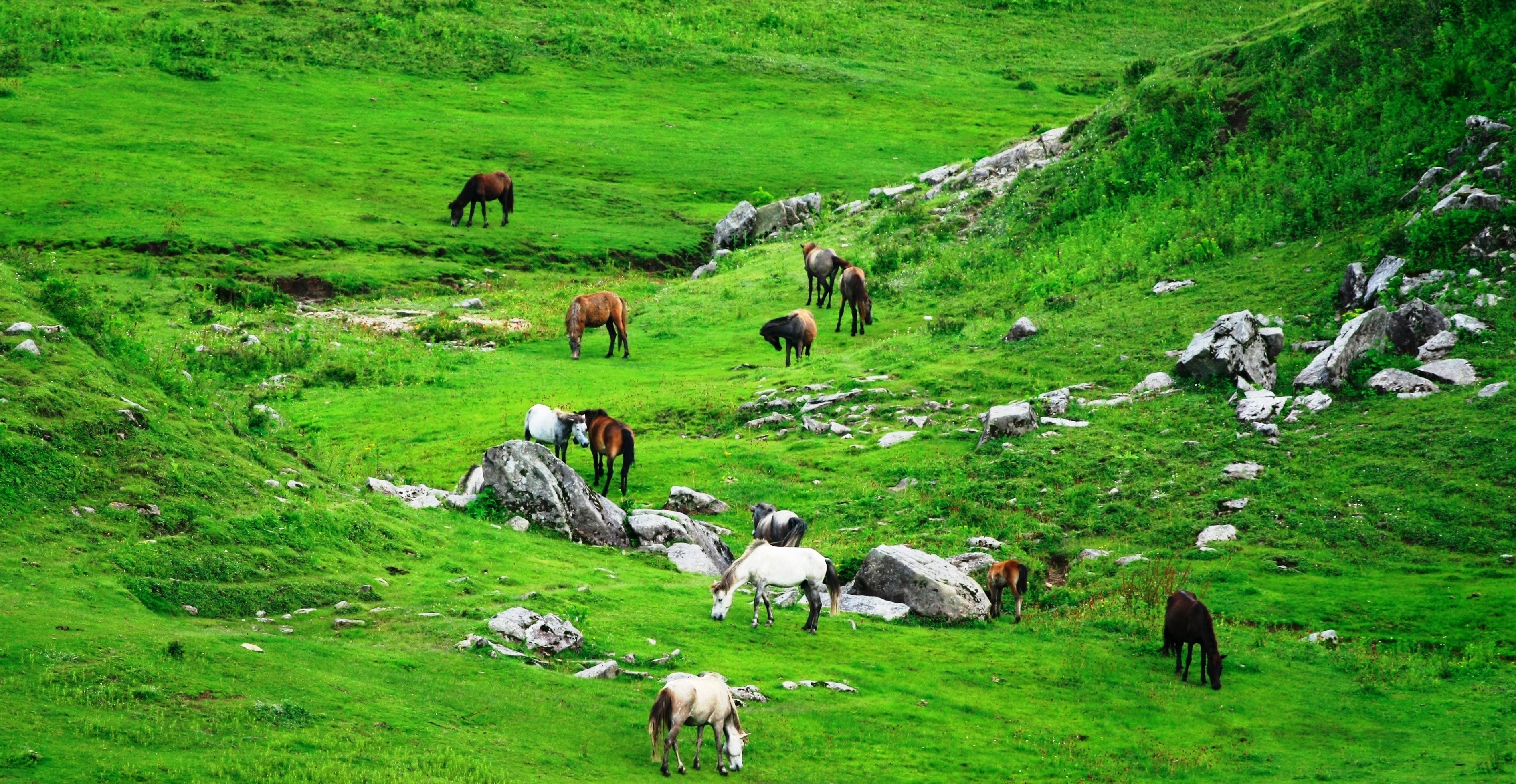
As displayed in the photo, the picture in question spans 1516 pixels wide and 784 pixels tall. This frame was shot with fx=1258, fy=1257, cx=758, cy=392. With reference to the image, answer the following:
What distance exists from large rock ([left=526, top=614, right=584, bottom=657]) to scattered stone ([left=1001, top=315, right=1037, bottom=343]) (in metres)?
19.3

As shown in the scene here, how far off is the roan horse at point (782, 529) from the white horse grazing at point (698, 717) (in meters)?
7.56

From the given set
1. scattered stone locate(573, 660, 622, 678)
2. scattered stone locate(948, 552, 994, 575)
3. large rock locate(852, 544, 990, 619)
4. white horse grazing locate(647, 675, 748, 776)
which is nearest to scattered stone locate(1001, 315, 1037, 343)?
scattered stone locate(948, 552, 994, 575)

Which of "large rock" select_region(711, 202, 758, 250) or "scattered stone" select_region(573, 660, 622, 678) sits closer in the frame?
"scattered stone" select_region(573, 660, 622, 678)

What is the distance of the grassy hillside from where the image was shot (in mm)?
12938

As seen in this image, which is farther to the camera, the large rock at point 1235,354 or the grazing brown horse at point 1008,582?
the large rock at point 1235,354

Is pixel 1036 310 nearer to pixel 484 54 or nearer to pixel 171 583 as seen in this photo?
Result: pixel 171 583

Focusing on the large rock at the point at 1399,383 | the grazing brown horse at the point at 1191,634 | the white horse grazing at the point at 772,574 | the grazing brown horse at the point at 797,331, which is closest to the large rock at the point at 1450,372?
the large rock at the point at 1399,383

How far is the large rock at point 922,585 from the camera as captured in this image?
19.1 metres

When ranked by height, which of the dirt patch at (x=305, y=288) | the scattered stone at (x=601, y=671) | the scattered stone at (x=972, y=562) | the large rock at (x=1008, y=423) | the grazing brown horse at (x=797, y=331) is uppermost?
the grazing brown horse at (x=797, y=331)

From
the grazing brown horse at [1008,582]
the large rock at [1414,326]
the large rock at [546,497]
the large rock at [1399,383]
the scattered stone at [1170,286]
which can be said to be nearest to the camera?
the grazing brown horse at [1008,582]

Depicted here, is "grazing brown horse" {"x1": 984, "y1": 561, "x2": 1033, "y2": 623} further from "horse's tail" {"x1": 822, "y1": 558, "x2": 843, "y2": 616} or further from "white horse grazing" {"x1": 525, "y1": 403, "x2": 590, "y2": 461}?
"white horse grazing" {"x1": 525, "y1": 403, "x2": 590, "y2": 461}

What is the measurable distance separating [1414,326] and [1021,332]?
9.20 metres

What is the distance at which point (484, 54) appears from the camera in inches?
2916

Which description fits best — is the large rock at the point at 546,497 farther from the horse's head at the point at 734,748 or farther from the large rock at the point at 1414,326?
the large rock at the point at 1414,326
